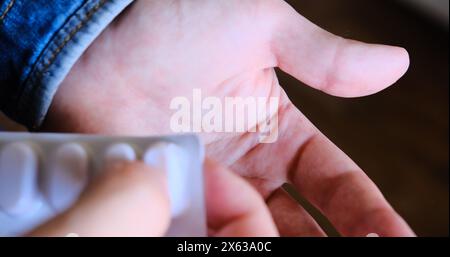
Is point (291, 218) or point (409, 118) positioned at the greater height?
point (409, 118)

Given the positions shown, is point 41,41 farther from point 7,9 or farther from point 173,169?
point 173,169

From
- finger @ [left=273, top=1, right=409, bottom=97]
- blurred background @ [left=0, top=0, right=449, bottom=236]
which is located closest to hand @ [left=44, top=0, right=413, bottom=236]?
finger @ [left=273, top=1, right=409, bottom=97]

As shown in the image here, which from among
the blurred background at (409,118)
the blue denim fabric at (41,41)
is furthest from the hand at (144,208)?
the blurred background at (409,118)

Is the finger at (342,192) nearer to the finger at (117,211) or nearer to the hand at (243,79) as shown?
the hand at (243,79)

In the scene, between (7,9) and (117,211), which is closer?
(117,211)

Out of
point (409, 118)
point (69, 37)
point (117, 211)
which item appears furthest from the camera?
point (409, 118)

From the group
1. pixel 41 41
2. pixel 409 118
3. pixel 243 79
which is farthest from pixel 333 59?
pixel 409 118
